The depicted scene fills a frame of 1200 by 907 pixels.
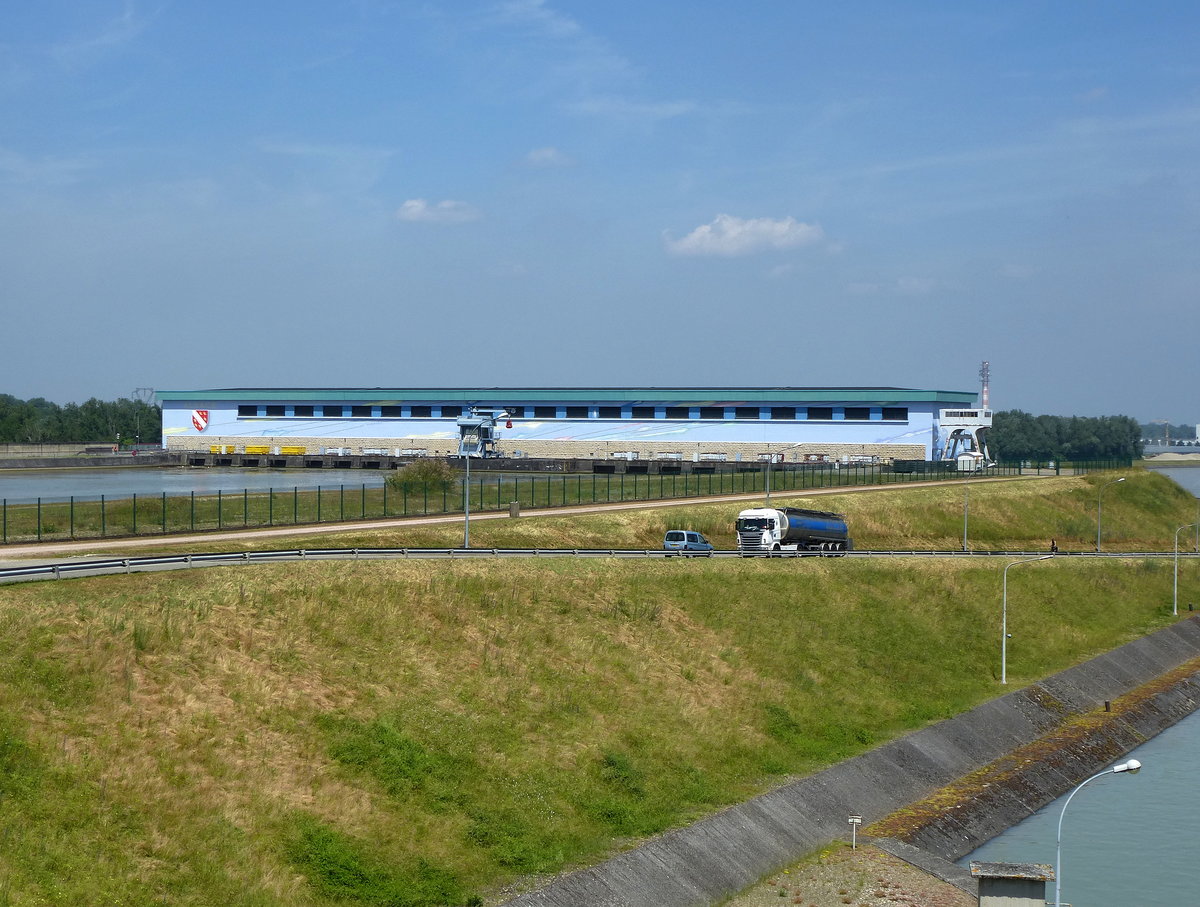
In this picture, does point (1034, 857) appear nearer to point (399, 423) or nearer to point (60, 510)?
point (60, 510)

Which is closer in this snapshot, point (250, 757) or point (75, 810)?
point (75, 810)

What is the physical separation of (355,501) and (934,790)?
47200 millimetres

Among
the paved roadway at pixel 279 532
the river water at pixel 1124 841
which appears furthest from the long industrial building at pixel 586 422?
the river water at pixel 1124 841

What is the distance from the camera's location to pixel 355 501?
83625 mm

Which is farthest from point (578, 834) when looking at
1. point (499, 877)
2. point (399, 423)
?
point (399, 423)

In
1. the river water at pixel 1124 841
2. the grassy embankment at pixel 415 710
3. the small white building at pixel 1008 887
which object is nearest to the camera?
the grassy embankment at pixel 415 710

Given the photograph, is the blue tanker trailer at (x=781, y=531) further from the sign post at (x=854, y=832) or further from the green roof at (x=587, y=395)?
the green roof at (x=587, y=395)

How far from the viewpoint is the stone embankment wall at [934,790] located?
35.9 metres

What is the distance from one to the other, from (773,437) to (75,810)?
366ft

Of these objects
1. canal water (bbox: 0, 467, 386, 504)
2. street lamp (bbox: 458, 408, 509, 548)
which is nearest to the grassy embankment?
canal water (bbox: 0, 467, 386, 504)

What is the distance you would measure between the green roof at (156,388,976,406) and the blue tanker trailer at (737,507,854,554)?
58948 millimetres

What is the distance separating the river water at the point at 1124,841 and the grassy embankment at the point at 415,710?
24.1 feet

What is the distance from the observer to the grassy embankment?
3103 centimetres

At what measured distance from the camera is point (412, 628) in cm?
4697
